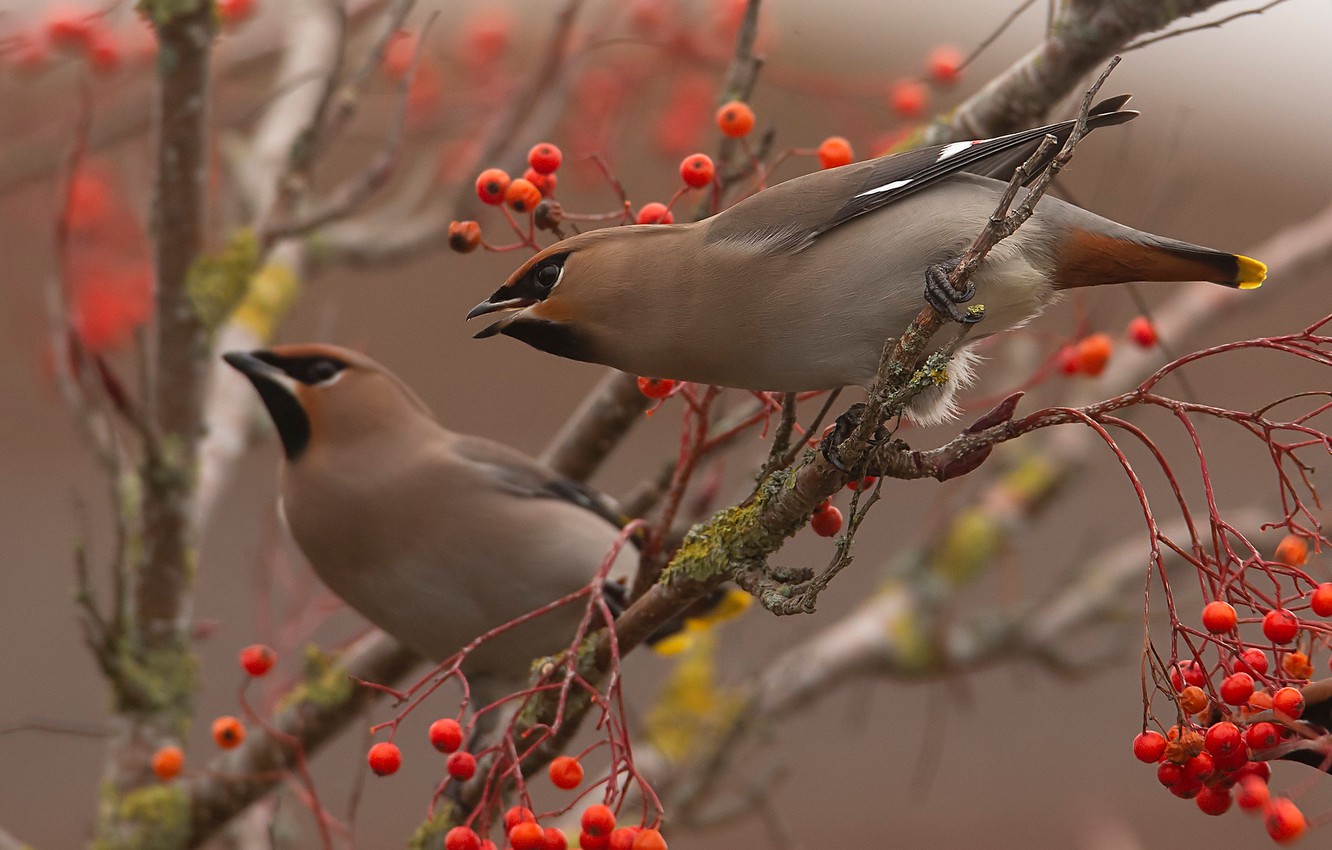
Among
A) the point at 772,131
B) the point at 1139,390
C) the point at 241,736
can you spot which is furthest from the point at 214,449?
the point at 1139,390

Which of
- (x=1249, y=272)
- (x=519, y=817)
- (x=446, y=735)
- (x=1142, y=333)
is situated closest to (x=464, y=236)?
(x=446, y=735)

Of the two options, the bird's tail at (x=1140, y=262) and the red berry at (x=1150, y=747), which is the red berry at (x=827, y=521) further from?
the red berry at (x=1150, y=747)

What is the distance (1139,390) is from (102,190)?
471cm

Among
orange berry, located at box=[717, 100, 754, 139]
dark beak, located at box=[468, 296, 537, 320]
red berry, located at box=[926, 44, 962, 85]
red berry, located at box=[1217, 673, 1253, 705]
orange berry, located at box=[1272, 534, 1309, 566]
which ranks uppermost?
orange berry, located at box=[717, 100, 754, 139]

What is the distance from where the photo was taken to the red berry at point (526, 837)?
2018mm

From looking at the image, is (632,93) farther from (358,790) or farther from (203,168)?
(358,790)

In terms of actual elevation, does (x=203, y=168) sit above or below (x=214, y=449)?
above

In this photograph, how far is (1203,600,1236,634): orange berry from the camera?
1.86 meters

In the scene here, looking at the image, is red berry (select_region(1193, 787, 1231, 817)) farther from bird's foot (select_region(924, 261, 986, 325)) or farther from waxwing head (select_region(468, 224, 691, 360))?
waxwing head (select_region(468, 224, 691, 360))

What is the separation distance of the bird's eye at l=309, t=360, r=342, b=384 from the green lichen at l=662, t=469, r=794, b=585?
1513 mm

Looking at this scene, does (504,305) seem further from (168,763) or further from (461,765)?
(168,763)

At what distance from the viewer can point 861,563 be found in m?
7.63

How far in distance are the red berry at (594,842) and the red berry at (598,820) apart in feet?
0.04

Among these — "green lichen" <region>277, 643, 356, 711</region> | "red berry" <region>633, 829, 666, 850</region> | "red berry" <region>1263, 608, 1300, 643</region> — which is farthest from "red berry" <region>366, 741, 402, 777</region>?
"red berry" <region>1263, 608, 1300, 643</region>
